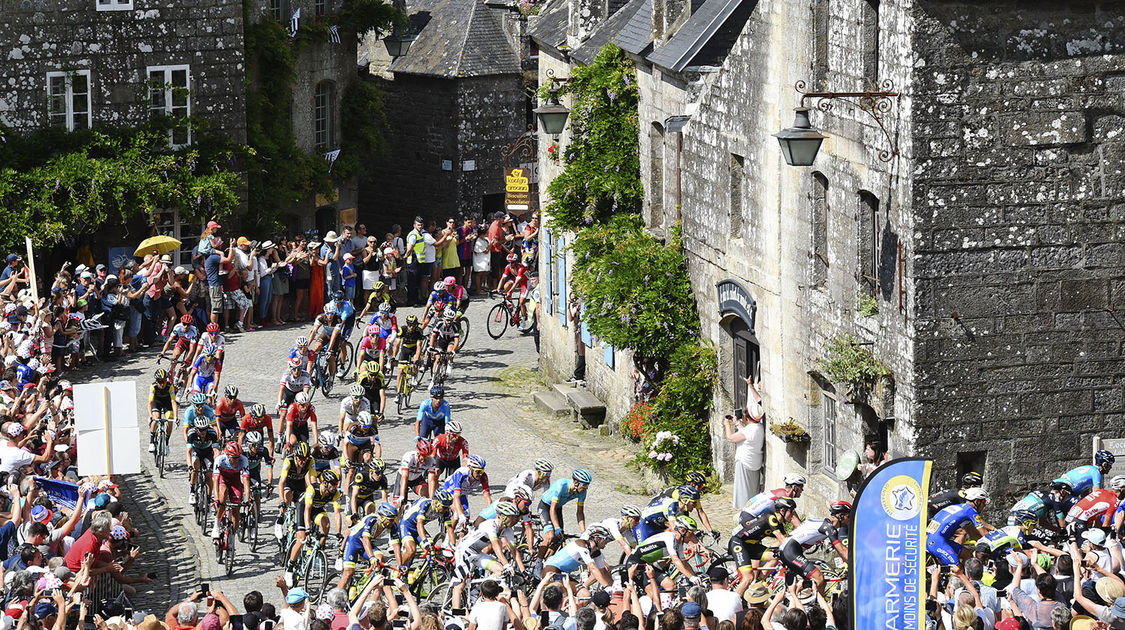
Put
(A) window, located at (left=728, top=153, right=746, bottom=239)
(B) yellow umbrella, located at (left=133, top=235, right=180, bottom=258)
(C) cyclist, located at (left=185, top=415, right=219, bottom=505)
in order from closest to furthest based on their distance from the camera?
(C) cyclist, located at (left=185, top=415, right=219, bottom=505), (A) window, located at (left=728, top=153, right=746, bottom=239), (B) yellow umbrella, located at (left=133, top=235, right=180, bottom=258)

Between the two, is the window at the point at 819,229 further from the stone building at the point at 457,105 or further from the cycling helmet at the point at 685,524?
the stone building at the point at 457,105

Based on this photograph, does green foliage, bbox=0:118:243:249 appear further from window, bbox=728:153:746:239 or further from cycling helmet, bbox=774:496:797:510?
cycling helmet, bbox=774:496:797:510

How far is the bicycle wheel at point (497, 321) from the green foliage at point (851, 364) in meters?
11.9

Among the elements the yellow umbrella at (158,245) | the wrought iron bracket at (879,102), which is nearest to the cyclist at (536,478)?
the wrought iron bracket at (879,102)

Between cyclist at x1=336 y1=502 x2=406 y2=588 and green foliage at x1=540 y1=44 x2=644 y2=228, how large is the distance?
8.58 meters

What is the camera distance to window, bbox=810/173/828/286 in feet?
67.1

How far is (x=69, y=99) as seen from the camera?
31891mm

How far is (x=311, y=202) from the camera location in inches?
1430

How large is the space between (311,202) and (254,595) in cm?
2109

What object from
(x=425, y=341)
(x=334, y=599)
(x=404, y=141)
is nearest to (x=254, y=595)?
(x=334, y=599)

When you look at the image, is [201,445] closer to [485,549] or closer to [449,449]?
[449,449]

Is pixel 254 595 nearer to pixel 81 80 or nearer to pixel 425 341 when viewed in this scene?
pixel 425 341

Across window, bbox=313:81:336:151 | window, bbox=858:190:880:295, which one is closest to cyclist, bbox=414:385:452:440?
window, bbox=858:190:880:295

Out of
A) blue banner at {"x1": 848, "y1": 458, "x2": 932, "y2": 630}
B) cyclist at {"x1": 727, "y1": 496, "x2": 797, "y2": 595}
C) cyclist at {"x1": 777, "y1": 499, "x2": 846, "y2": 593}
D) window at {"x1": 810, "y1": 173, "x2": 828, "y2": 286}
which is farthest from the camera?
window at {"x1": 810, "y1": 173, "x2": 828, "y2": 286}
